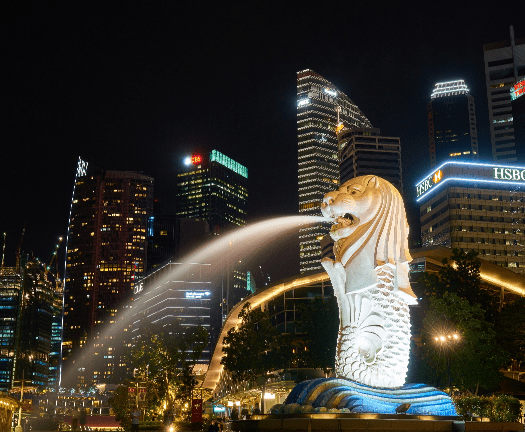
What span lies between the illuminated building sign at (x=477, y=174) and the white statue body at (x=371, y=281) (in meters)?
92.7

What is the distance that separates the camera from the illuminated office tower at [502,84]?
17338 cm

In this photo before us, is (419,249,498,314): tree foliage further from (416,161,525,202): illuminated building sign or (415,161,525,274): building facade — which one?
(416,161,525,202): illuminated building sign

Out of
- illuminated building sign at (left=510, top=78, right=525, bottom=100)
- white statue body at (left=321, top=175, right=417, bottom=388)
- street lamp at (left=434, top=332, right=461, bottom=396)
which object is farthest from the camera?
illuminated building sign at (left=510, top=78, right=525, bottom=100)

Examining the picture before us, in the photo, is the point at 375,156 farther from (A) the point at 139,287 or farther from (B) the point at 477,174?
Answer: (A) the point at 139,287

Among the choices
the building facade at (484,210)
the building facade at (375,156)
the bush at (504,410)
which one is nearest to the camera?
the bush at (504,410)

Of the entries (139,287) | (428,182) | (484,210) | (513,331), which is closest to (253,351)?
(513,331)

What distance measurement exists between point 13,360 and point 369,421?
144 meters

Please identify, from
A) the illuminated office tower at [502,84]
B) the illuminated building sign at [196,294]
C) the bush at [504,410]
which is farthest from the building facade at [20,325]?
the illuminated office tower at [502,84]

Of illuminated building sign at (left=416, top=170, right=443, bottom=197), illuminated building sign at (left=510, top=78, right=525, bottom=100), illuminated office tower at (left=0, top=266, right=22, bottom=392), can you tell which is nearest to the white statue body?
illuminated building sign at (left=416, top=170, right=443, bottom=197)

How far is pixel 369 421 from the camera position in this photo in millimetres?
17922

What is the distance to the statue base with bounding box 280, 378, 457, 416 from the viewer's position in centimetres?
1914

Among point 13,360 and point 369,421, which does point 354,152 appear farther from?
point 369,421

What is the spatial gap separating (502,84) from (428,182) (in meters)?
79.3

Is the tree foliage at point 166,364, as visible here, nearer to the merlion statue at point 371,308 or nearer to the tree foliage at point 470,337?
the tree foliage at point 470,337
